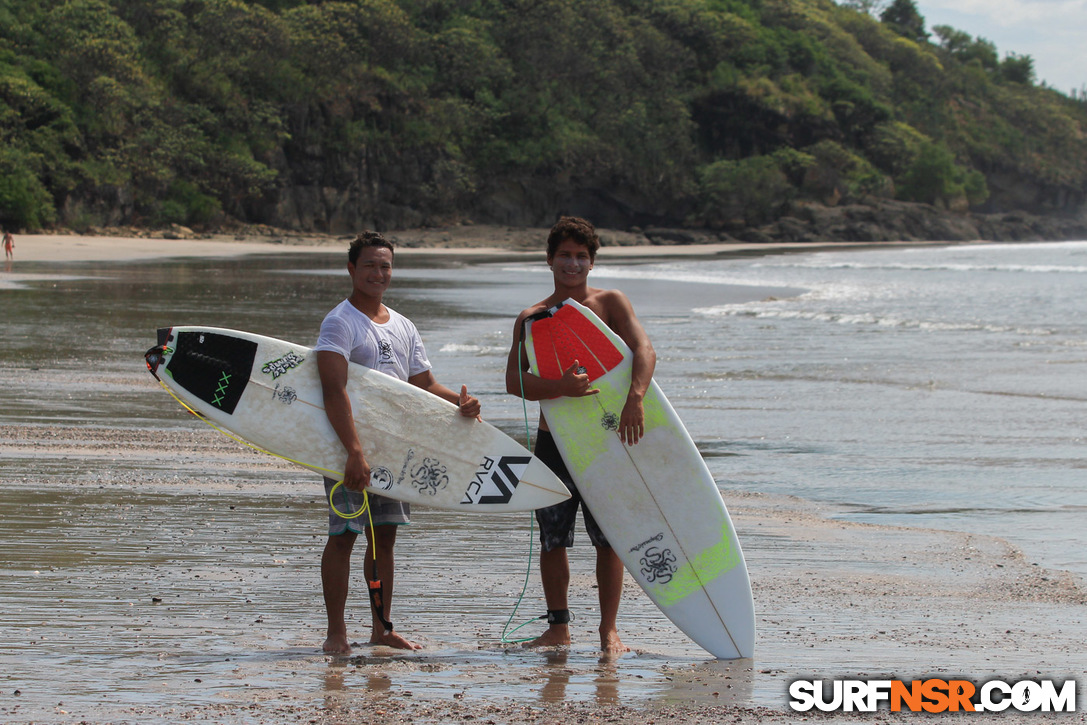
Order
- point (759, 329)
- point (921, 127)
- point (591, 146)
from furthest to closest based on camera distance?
point (921, 127) < point (591, 146) < point (759, 329)

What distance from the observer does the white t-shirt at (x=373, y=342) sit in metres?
3.10

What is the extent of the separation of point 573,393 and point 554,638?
0.77 meters

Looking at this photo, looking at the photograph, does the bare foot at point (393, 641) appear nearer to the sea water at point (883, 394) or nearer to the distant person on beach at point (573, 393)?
the distant person on beach at point (573, 393)

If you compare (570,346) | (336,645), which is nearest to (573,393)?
(570,346)

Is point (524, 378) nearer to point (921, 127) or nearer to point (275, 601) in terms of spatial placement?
point (275, 601)

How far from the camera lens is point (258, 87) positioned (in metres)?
53.6

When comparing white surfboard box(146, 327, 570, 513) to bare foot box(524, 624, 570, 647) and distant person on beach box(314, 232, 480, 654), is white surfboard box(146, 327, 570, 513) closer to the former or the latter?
distant person on beach box(314, 232, 480, 654)

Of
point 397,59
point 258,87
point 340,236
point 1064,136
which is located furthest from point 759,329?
point 1064,136

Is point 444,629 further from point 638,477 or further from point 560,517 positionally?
point 638,477

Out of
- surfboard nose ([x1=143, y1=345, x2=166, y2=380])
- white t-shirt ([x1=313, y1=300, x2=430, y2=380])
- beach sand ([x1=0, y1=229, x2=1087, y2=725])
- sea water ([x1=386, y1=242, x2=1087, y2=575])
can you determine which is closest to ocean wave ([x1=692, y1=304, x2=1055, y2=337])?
sea water ([x1=386, y1=242, x2=1087, y2=575])

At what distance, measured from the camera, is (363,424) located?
329cm

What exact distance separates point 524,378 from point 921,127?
92.0m

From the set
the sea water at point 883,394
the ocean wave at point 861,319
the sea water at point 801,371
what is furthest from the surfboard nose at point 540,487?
the ocean wave at point 861,319

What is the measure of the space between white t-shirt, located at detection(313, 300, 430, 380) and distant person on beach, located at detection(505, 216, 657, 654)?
1.09 ft
